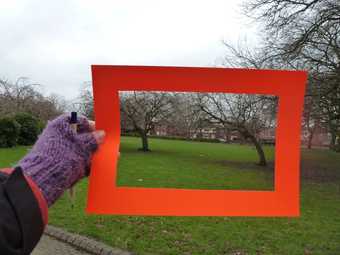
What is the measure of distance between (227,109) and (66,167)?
146 cm

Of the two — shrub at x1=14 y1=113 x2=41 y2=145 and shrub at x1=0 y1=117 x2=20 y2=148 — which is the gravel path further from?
shrub at x1=14 y1=113 x2=41 y2=145

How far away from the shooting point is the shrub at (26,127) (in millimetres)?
23516

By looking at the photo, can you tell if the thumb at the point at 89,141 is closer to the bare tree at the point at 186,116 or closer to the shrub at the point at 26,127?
the bare tree at the point at 186,116

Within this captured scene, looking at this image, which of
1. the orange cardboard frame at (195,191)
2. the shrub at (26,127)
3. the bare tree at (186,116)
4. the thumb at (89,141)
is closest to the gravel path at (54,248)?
the bare tree at (186,116)

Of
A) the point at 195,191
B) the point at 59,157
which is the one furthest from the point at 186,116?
the point at 59,157

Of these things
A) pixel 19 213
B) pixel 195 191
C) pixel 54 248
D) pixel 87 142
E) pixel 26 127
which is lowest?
pixel 54 248

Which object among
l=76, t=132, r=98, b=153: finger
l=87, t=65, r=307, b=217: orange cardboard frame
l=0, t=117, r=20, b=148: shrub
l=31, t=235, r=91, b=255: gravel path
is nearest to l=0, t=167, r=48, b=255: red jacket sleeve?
l=76, t=132, r=98, b=153: finger

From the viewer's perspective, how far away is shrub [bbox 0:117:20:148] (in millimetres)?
21948

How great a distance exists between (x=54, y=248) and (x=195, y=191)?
163 inches

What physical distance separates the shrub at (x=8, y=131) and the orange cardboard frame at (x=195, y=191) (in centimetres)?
2243

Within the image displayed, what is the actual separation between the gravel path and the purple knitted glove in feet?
14.5

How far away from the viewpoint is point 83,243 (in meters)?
5.18

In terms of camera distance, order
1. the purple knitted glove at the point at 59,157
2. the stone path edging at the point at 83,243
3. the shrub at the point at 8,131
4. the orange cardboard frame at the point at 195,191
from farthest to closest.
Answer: the shrub at the point at 8,131 < the stone path edging at the point at 83,243 < the orange cardboard frame at the point at 195,191 < the purple knitted glove at the point at 59,157

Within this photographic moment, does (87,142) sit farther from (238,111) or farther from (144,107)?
(238,111)
